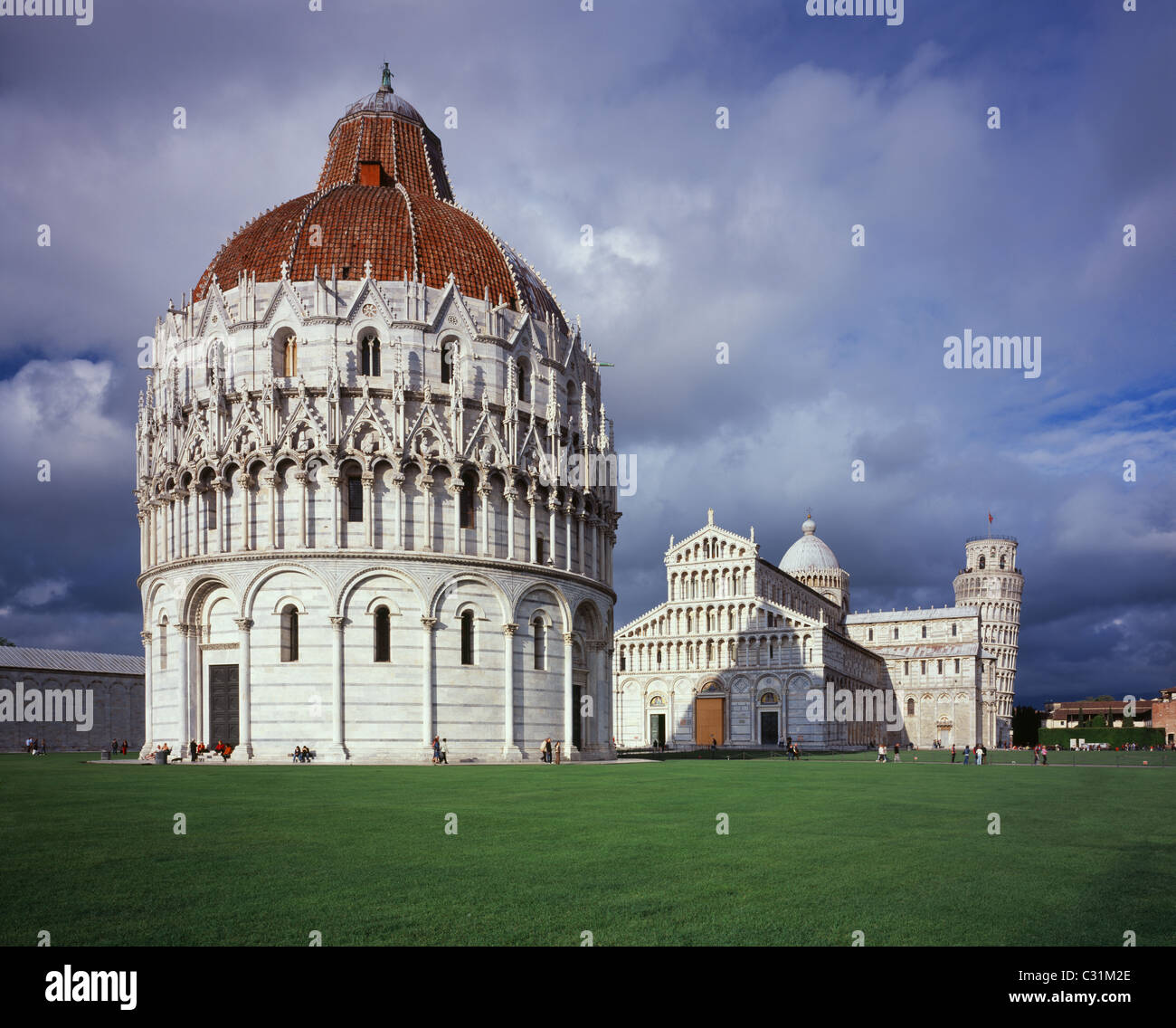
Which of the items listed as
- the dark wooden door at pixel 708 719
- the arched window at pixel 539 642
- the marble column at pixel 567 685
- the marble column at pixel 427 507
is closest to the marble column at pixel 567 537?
the arched window at pixel 539 642

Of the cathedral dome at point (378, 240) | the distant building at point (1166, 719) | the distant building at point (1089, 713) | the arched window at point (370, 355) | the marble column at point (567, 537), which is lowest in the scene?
the distant building at point (1089, 713)

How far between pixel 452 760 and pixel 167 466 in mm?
19988

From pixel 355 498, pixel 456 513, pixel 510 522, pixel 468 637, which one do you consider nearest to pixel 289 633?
pixel 355 498

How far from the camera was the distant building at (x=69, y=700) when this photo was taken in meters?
73.7

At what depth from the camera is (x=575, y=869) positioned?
1330cm

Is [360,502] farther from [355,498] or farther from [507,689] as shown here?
[507,689]

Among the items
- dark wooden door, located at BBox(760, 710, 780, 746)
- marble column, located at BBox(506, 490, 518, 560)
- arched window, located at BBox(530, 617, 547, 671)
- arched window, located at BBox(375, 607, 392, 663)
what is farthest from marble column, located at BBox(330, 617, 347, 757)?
dark wooden door, located at BBox(760, 710, 780, 746)

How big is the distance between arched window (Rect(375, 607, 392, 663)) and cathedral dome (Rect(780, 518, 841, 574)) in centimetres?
9924

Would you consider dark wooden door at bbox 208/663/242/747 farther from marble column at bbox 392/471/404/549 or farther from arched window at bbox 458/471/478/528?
arched window at bbox 458/471/478/528

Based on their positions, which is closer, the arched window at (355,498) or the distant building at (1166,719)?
the arched window at (355,498)

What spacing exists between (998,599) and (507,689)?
4782 inches

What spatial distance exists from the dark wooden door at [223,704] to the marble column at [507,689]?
1212cm

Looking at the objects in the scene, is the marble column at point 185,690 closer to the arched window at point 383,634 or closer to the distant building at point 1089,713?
the arched window at point 383,634

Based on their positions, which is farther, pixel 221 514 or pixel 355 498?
pixel 221 514
